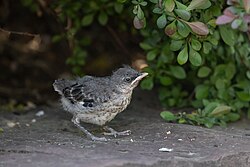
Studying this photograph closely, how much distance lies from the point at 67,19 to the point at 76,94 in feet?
5.94

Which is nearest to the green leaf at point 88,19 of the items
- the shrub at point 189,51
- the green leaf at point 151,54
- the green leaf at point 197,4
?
the shrub at point 189,51

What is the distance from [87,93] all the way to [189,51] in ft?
3.50

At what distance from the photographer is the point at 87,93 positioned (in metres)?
6.23

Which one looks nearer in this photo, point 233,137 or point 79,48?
point 233,137

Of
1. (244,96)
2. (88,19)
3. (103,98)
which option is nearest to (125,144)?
(103,98)

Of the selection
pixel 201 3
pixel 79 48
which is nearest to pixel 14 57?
pixel 79 48

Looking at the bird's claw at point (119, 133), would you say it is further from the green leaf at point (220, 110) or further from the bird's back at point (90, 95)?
the green leaf at point (220, 110)

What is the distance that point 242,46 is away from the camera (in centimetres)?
679

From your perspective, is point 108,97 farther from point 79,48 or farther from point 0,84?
point 0,84

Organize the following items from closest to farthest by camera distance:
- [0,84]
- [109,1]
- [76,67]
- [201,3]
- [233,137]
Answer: [201,3] → [233,137] → [109,1] → [76,67] → [0,84]

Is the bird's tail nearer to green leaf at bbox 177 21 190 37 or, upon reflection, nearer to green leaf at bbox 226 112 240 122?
green leaf at bbox 177 21 190 37

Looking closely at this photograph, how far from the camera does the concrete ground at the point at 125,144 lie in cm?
505

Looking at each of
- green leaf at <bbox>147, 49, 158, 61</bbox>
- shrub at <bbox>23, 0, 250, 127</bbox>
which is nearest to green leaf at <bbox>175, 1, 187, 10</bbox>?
shrub at <bbox>23, 0, 250, 127</bbox>

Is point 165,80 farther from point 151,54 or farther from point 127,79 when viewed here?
point 127,79
